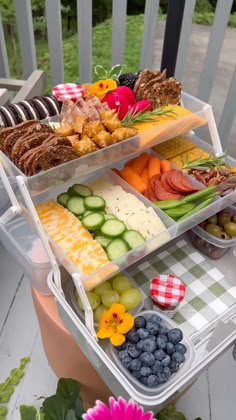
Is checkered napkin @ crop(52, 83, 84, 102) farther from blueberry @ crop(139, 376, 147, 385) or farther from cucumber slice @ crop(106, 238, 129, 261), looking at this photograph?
blueberry @ crop(139, 376, 147, 385)

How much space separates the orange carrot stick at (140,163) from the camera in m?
1.16

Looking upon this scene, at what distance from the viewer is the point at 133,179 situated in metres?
1.12

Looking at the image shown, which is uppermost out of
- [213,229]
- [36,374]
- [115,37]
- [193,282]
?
[115,37]

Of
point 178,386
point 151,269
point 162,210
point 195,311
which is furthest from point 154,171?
point 178,386

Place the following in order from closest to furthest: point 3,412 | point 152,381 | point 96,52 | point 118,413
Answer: point 118,413 → point 152,381 → point 3,412 → point 96,52

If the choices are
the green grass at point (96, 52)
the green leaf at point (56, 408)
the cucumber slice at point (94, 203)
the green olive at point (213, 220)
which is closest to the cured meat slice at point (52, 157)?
the cucumber slice at point (94, 203)

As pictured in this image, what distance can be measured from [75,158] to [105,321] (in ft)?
1.27

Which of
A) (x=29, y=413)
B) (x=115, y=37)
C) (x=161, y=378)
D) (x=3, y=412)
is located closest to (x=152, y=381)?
(x=161, y=378)

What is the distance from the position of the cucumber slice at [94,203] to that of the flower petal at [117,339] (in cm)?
32

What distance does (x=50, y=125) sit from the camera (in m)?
0.96

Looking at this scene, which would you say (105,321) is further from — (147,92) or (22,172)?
(147,92)

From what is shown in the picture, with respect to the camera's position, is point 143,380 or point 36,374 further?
point 36,374

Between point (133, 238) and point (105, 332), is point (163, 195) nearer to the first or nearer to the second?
point (133, 238)

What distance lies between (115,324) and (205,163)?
1.84 ft
